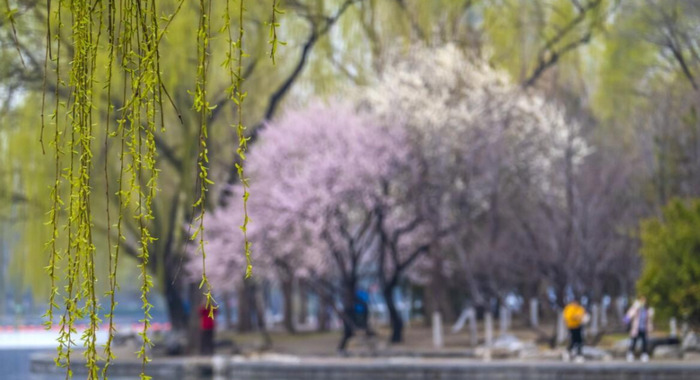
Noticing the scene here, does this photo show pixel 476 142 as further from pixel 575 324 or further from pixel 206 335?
pixel 575 324

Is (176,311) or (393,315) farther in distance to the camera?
(176,311)

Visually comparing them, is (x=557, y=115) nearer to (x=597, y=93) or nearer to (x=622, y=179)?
(x=622, y=179)

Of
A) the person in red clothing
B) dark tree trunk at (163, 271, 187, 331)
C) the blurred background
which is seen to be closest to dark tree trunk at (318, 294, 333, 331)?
the blurred background

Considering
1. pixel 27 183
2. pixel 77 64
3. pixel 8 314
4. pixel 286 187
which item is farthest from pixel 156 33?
pixel 8 314

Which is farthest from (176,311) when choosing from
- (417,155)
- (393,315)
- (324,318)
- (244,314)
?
(244,314)

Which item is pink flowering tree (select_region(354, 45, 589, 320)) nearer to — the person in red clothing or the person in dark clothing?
the person in dark clothing

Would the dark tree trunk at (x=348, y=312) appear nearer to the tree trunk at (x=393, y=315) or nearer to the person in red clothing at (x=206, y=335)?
the tree trunk at (x=393, y=315)

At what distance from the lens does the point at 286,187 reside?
118 ft

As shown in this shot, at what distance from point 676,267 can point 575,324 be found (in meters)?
2.20

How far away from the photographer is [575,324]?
26.1 m

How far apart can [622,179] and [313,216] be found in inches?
327

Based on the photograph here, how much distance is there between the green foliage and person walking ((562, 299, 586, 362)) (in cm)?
131

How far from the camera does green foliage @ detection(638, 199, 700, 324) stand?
25.5 m

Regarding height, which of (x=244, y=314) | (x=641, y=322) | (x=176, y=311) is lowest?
(x=641, y=322)
